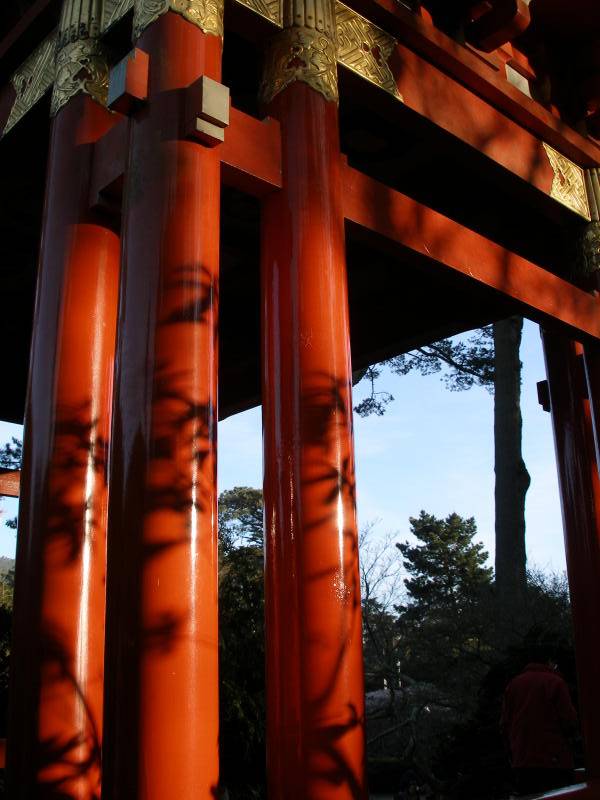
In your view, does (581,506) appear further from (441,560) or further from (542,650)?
(441,560)

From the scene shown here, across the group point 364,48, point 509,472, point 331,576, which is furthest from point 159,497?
point 509,472

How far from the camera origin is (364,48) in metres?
4.24

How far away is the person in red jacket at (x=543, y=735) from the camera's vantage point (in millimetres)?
5246

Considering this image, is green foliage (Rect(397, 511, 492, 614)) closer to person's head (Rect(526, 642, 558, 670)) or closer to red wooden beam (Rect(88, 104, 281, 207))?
person's head (Rect(526, 642, 558, 670))

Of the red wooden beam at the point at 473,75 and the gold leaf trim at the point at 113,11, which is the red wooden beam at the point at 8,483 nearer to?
the gold leaf trim at the point at 113,11

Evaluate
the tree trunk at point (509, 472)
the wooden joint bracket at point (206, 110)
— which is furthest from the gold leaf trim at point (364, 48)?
the tree trunk at point (509, 472)

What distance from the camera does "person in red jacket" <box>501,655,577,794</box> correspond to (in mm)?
5246

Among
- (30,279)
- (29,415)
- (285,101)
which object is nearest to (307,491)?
(29,415)

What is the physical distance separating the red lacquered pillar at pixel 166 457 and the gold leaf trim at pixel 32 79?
113 centimetres

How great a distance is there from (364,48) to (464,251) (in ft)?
3.97

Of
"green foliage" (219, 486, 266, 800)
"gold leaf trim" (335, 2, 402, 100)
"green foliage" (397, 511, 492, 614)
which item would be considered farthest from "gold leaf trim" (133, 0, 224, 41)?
"green foliage" (397, 511, 492, 614)

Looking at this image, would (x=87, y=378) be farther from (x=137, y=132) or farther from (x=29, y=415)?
(x=137, y=132)

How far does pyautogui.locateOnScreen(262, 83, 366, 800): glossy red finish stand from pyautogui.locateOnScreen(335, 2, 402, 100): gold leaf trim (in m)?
0.51

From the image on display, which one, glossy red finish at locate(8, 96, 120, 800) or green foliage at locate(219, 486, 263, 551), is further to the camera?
green foliage at locate(219, 486, 263, 551)
